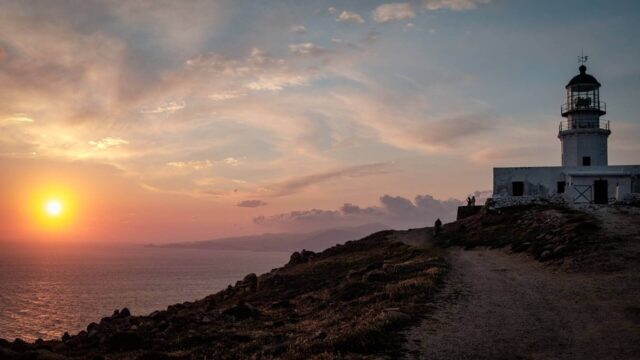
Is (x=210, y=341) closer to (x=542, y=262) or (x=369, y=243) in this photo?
(x=542, y=262)

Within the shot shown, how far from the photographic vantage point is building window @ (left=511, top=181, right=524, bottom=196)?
59.4 metres

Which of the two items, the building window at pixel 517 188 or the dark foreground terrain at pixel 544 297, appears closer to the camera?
the dark foreground terrain at pixel 544 297

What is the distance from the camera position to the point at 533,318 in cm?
1789

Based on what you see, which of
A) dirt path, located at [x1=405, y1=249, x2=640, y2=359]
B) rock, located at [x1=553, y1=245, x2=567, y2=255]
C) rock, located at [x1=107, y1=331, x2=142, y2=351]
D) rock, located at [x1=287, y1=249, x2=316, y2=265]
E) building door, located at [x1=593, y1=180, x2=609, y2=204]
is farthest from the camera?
building door, located at [x1=593, y1=180, x2=609, y2=204]

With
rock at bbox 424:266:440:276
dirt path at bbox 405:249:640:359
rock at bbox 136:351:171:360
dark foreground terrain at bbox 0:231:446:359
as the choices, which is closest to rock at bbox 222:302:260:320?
dark foreground terrain at bbox 0:231:446:359

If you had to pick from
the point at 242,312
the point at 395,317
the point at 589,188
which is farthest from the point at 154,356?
the point at 589,188

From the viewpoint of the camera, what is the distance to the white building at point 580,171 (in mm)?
55522

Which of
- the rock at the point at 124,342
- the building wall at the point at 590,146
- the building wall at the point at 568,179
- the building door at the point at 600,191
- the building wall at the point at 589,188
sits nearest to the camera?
the rock at the point at 124,342

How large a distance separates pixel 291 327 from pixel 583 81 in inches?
2153

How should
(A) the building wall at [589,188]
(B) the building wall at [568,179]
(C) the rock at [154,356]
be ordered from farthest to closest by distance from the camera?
(B) the building wall at [568,179] → (A) the building wall at [589,188] → (C) the rock at [154,356]

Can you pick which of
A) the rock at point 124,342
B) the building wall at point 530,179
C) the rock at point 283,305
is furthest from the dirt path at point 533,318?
the building wall at point 530,179

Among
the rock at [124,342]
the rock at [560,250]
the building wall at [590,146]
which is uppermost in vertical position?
the building wall at [590,146]

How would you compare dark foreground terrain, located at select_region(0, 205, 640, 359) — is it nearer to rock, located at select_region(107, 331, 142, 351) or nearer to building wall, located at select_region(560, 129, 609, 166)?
rock, located at select_region(107, 331, 142, 351)

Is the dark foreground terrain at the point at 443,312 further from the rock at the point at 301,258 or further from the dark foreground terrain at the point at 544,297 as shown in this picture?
the rock at the point at 301,258
